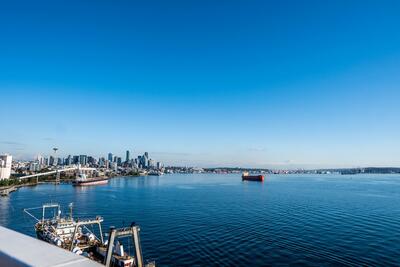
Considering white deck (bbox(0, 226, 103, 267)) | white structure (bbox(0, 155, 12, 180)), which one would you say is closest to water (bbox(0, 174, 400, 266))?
white deck (bbox(0, 226, 103, 267))

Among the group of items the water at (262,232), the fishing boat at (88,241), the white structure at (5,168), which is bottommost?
the water at (262,232)

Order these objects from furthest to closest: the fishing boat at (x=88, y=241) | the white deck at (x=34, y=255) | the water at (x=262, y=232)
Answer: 1. the water at (x=262, y=232)
2. the fishing boat at (x=88, y=241)
3. the white deck at (x=34, y=255)

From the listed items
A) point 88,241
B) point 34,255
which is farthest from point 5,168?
point 34,255

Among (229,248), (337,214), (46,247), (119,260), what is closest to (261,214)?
(337,214)

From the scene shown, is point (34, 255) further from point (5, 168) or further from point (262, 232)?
point (5, 168)

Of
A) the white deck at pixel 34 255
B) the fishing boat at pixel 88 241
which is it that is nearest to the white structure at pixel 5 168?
the fishing boat at pixel 88 241

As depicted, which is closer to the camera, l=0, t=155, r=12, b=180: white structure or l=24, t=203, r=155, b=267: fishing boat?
l=24, t=203, r=155, b=267: fishing boat

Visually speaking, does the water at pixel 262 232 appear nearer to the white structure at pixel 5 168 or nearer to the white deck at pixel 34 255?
the white deck at pixel 34 255

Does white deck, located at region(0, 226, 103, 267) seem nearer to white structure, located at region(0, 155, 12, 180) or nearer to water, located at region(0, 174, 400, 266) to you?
water, located at region(0, 174, 400, 266)

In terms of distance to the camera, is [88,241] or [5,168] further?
[5,168]
